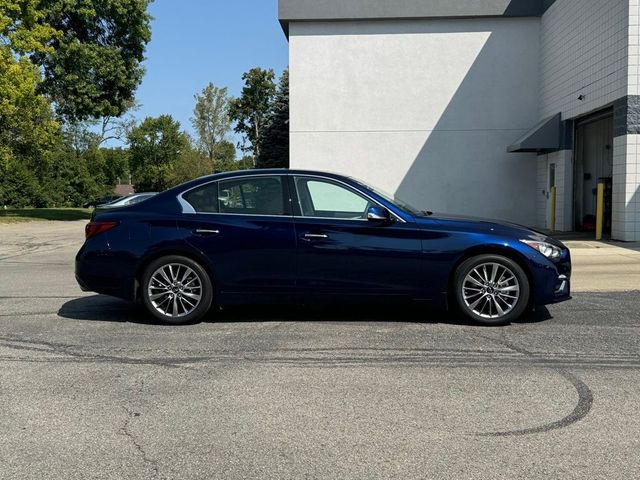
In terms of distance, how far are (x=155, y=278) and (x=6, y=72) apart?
23078mm

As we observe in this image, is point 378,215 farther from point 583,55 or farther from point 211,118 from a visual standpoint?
point 211,118

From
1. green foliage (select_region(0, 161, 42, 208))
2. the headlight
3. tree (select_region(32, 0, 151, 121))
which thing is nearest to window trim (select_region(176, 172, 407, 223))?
the headlight

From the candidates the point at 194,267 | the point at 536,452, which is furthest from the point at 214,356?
the point at 536,452

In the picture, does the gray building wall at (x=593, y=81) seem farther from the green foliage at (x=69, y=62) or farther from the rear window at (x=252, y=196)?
the green foliage at (x=69, y=62)

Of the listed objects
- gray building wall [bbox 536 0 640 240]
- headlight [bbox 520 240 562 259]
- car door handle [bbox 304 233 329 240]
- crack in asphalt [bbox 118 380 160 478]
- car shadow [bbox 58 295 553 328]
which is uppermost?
gray building wall [bbox 536 0 640 240]

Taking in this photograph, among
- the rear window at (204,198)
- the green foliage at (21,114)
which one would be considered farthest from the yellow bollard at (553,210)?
the green foliage at (21,114)

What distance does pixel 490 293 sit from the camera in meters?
6.59

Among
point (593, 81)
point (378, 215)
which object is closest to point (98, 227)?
point (378, 215)

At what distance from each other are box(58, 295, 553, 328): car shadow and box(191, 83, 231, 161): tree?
66.8 m

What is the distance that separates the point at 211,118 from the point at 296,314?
69.2 meters

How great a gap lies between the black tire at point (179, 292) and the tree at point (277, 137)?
34.4m

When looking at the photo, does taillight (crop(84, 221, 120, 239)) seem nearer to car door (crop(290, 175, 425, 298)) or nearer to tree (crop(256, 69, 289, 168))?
car door (crop(290, 175, 425, 298))

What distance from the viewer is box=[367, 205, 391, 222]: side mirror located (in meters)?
6.55

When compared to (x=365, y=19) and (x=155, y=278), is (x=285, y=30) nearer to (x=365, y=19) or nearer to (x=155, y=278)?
(x=365, y=19)
